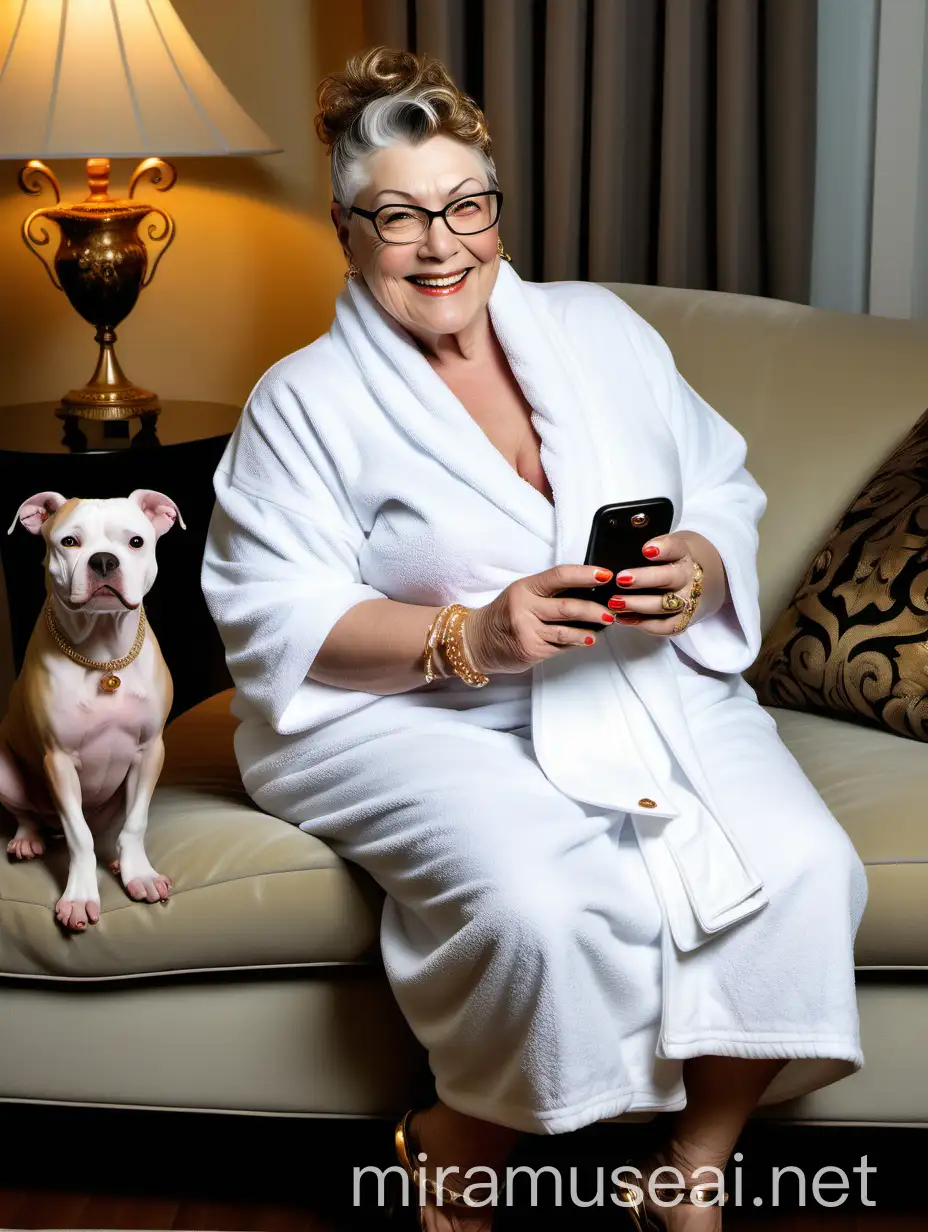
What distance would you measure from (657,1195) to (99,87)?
2.04 metres

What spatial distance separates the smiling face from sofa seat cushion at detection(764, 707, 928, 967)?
709 millimetres

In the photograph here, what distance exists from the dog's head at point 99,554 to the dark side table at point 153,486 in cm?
99

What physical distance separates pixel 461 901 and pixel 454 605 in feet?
1.15

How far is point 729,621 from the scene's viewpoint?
1730 mm

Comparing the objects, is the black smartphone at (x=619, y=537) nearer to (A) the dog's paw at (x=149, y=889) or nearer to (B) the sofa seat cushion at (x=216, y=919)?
(B) the sofa seat cushion at (x=216, y=919)

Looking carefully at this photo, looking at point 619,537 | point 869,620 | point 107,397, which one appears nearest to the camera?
point 619,537

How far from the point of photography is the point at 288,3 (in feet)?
9.62

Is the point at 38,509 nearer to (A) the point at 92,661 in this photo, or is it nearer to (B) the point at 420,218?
(A) the point at 92,661

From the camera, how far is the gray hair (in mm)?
1630

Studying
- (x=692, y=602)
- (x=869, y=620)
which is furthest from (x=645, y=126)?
(x=692, y=602)

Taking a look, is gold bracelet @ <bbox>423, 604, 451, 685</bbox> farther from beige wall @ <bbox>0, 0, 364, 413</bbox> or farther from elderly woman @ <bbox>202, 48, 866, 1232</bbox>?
beige wall @ <bbox>0, 0, 364, 413</bbox>

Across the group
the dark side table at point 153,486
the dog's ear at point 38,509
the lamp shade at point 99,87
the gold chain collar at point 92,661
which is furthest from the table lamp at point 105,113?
the gold chain collar at point 92,661

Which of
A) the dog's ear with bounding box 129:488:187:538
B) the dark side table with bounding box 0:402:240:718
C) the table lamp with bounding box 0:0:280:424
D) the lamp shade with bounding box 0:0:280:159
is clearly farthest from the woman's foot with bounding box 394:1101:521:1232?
the lamp shade with bounding box 0:0:280:159

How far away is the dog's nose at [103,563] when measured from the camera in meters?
1.49
